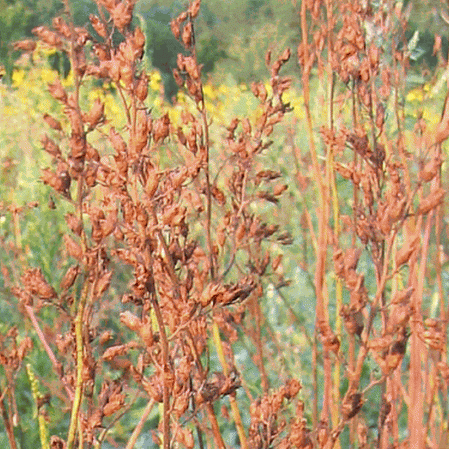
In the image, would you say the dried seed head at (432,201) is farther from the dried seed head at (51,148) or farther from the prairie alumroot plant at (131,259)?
the dried seed head at (51,148)

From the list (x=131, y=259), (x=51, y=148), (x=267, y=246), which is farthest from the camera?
(x=267, y=246)

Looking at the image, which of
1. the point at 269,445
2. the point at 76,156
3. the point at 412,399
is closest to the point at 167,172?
the point at 76,156

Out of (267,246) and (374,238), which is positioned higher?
(374,238)

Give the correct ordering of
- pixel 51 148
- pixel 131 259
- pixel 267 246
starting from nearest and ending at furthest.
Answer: pixel 131 259 → pixel 51 148 → pixel 267 246

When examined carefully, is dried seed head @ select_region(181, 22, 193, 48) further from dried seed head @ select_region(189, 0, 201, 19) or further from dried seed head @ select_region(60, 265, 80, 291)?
dried seed head @ select_region(60, 265, 80, 291)

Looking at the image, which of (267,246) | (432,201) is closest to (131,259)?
(432,201)

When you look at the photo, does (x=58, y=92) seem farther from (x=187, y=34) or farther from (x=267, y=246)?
(x=267, y=246)

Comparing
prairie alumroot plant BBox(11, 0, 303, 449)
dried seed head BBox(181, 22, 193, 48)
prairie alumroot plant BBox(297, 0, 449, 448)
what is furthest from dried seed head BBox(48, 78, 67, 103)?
prairie alumroot plant BBox(297, 0, 449, 448)

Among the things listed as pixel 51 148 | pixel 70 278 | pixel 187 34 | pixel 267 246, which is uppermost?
pixel 187 34

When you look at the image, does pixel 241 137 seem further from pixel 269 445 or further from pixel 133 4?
pixel 269 445

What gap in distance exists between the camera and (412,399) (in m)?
1.25

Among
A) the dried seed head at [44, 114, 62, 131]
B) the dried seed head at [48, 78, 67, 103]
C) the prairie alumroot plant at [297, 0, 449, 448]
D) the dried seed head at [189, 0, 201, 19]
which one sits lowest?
the prairie alumroot plant at [297, 0, 449, 448]

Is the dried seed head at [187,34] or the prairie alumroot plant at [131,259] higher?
the dried seed head at [187,34]

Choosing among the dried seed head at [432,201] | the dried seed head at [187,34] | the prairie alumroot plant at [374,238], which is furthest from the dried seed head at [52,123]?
the dried seed head at [432,201]
